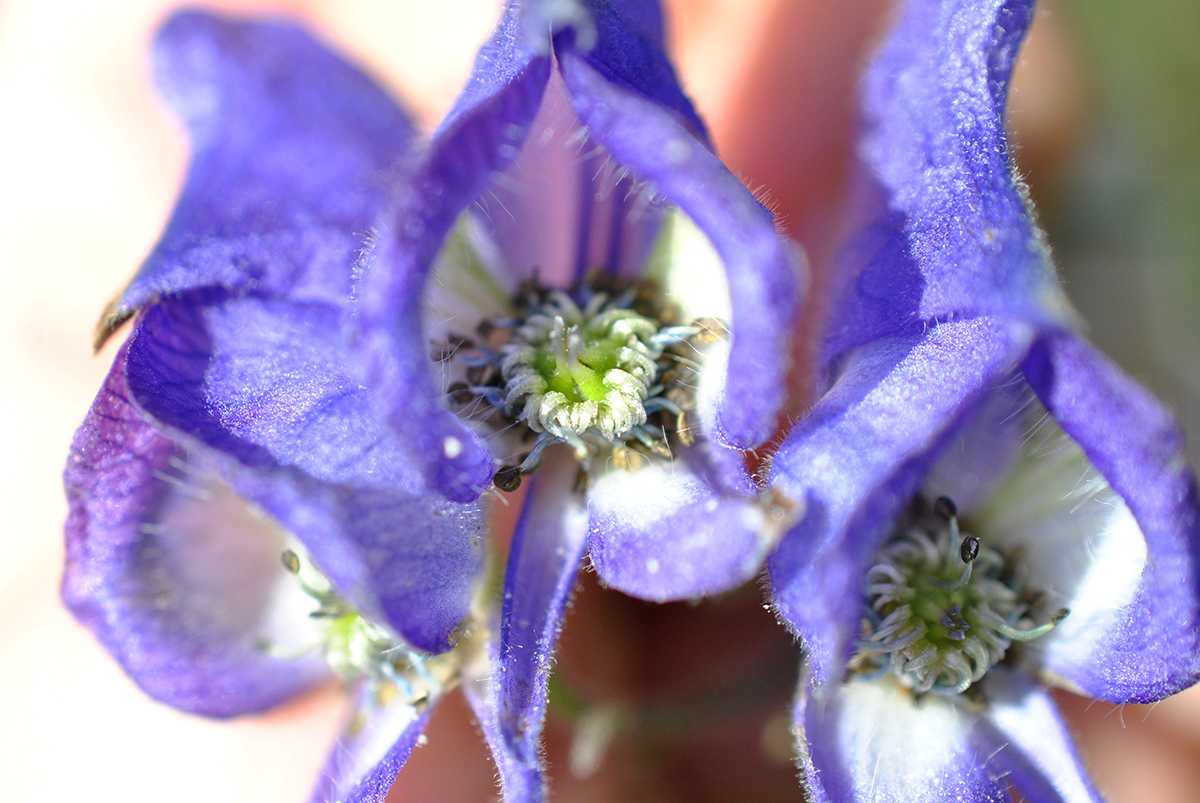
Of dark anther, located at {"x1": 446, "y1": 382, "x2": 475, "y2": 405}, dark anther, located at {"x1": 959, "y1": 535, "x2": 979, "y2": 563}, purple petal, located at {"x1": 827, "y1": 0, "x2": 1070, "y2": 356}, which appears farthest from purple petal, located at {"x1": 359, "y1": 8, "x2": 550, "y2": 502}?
dark anther, located at {"x1": 959, "y1": 535, "x2": 979, "y2": 563}

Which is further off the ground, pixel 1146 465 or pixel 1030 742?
pixel 1146 465

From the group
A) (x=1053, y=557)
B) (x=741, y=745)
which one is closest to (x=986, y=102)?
(x=1053, y=557)

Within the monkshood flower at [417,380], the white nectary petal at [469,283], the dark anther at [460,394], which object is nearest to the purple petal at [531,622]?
the monkshood flower at [417,380]

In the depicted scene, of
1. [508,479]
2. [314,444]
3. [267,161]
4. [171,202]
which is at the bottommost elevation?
[508,479]

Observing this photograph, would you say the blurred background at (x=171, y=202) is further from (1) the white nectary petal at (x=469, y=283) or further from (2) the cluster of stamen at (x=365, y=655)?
(1) the white nectary petal at (x=469, y=283)

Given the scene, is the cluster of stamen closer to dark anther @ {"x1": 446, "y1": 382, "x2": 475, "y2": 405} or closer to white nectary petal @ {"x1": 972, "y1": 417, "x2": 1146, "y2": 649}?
dark anther @ {"x1": 446, "y1": 382, "x2": 475, "y2": 405}

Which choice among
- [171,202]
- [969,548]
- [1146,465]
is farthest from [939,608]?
[171,202]

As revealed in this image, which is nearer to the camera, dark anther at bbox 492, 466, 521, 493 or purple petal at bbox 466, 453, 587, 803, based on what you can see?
purple petal at bbox 466, 453, 587, 803

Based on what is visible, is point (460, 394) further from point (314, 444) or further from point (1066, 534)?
point (1066, 534)
